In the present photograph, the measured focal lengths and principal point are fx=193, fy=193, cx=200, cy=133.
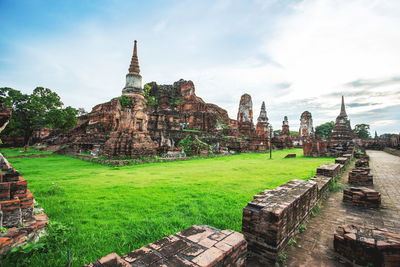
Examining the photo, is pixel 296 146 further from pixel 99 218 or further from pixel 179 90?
pixel 99 218

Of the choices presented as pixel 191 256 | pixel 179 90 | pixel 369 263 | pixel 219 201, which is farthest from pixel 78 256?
pixel 179 90

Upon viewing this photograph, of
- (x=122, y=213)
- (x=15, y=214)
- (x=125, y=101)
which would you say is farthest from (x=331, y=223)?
(x=125, y=101)

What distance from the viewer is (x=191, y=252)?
1.68 meters

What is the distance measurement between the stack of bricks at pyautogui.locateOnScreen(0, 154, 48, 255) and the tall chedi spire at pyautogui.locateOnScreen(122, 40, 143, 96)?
1106 cm

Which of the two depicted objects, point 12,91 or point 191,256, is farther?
point 12,91

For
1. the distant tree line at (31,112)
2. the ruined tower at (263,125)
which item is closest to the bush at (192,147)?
the ruined tower at (263,125)

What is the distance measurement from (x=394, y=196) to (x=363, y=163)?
4.12 metres

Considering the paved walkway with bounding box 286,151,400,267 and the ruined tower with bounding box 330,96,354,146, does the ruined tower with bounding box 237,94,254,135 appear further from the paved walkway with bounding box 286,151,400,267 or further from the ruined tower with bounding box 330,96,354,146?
the paved walkway with bounding box 286,151,400,267

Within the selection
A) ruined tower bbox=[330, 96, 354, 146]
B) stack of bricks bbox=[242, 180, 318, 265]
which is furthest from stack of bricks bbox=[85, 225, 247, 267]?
ruined tower bbox=[330, 96, 354, 146]

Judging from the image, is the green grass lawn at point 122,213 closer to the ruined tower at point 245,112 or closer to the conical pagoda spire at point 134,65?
the conical pagoda spire at point 134,65

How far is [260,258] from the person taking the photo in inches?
92.3

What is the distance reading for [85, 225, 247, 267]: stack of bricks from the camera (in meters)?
1.51

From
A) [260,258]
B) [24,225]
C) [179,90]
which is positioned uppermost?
[179,90]

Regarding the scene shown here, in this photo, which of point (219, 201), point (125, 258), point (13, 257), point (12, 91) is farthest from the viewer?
point (12, 91)
